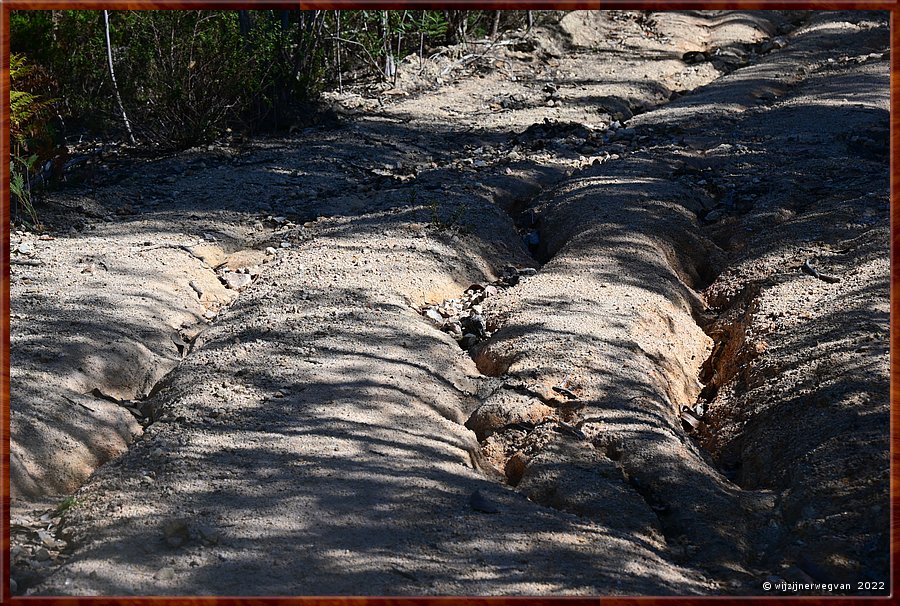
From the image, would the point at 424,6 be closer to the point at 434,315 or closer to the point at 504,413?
the point at 504,413

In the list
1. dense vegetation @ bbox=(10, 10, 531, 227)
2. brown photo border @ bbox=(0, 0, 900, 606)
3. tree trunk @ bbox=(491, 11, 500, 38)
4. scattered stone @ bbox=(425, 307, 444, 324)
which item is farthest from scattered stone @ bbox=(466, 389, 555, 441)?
tree trunk @ bbox=(491, 11, 500, 38)

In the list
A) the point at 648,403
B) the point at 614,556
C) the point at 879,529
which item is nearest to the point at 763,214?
the point at 648,403

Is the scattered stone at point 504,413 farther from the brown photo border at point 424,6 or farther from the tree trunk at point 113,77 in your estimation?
the tree trunk at point 113,77

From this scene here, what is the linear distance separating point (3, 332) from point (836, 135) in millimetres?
5598

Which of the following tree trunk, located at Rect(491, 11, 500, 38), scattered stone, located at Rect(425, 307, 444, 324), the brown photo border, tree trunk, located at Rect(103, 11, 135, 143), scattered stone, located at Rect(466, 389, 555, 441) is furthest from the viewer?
tree trunk, located at Rect(491, 11, 500, 38)

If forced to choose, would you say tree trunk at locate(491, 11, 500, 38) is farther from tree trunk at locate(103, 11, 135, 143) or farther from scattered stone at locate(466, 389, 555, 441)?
scattered stone at locate(466, 389, 555, 441)

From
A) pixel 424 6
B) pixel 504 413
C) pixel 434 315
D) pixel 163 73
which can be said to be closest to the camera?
pixel 424 6

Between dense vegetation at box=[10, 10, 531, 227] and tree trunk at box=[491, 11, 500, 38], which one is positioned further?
tree trunk at box=[491, 11, 500, 38]

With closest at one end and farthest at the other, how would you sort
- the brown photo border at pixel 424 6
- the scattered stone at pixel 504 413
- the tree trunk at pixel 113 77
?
the brown photo border at pixel 424 6 → the scattered stone at pixel 504 413 → the tree trunk at pixel 113 77

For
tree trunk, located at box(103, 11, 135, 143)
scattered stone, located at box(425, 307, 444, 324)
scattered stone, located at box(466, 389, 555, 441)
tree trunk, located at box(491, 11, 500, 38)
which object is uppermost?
tree trunk, located at box(491, 11, 500, 38)

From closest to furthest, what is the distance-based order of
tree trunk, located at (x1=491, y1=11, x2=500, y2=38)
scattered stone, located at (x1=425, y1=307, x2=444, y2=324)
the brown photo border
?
the brown photo border < scattered stone, located at (x1=425, y1=307, x2=444, y2=324) < tree trunk, located at (x1=491, y1=11, x2=500, y2=38)

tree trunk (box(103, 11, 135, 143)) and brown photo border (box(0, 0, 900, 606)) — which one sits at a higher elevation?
tree trunk (box(103, 11, 135, 143))

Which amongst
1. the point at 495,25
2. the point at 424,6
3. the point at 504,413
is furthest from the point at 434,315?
the point at 495,25

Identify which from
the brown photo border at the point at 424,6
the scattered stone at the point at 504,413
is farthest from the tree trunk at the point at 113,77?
the scattered stone at the point at 504,413
